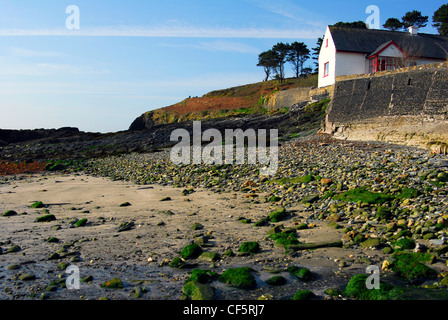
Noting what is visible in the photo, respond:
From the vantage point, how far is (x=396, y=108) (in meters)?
15.2

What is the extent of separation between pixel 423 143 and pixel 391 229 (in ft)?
25.9

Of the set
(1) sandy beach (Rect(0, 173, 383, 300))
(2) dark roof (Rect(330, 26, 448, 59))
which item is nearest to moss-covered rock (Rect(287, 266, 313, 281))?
(1) sandy beach (Rect(0, 173, 383, 300))

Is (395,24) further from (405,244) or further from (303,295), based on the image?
(303,295)

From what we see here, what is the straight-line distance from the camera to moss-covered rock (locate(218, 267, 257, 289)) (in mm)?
5225

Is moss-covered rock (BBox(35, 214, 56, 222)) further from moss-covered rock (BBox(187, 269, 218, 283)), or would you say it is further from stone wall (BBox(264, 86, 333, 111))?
stone wall (BBox(264, 86, 333, 111))

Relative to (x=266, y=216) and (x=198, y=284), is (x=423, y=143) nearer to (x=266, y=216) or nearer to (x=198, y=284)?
(x=266, y=216)

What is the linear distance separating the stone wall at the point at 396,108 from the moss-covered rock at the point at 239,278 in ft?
32.2

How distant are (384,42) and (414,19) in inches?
996

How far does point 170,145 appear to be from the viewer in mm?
28969

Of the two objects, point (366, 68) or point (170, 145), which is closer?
point (366, 68)

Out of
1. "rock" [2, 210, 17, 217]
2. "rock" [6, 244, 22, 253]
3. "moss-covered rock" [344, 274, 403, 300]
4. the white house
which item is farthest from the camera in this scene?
the white house

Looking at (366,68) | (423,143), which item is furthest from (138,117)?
(423,143)

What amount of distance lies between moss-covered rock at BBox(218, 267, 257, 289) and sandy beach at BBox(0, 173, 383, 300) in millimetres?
84
